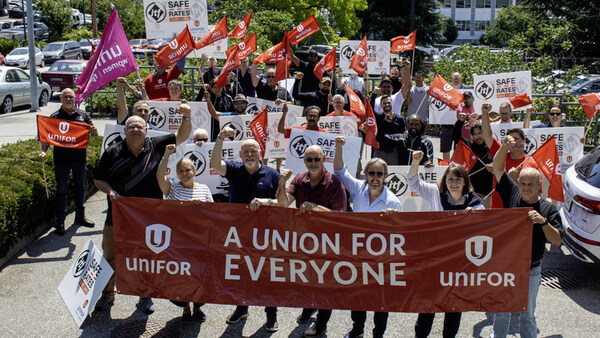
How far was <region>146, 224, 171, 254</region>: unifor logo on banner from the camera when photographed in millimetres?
5664

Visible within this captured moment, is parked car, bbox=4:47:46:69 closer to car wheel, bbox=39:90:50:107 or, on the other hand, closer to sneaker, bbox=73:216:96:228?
car wheel, bbox=39:90:50:107

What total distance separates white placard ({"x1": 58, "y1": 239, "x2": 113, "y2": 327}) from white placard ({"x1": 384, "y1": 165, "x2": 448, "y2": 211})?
3948 millimetres

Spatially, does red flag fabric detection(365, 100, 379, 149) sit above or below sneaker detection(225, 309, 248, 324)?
above

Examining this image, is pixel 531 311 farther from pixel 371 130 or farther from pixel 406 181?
pixel 371 130

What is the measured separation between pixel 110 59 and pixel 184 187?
11.3ft

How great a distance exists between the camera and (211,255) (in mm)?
5633

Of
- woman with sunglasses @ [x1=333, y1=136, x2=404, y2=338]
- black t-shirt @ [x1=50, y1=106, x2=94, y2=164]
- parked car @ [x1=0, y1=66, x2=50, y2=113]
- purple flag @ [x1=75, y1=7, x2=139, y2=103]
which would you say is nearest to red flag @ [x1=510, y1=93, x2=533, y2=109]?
woman with sunglasses @ [x1=333, y1=136, x2=404, y2=338]

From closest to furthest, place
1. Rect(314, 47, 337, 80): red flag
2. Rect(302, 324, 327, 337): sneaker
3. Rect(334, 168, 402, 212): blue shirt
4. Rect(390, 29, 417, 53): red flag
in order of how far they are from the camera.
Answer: Rect(334, 168, 402, 212): blue shirt < Rect(302, 324, 327, 337): sneaker < Rect(314, 47, 337, 80): red flag < Rect(390, 29, 417, 53): red flag

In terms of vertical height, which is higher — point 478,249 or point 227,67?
point 227,67

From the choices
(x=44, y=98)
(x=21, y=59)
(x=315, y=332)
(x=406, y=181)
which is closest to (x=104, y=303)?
(x=315, y=332)

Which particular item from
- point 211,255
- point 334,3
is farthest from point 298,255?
point 334,3

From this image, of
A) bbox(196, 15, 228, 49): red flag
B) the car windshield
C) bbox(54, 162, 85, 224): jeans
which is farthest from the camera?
the car windshield

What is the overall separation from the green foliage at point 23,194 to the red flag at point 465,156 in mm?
5596

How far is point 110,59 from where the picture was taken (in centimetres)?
866
